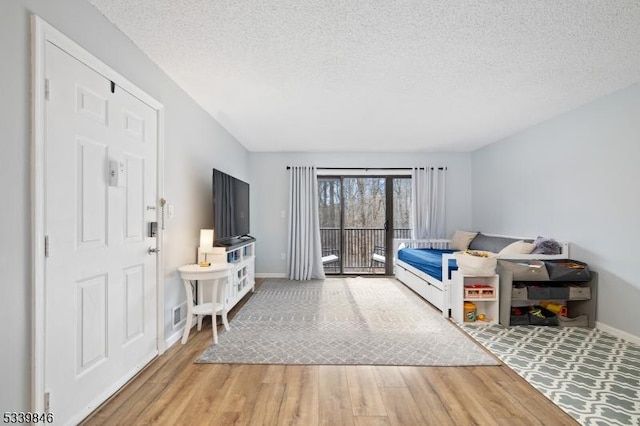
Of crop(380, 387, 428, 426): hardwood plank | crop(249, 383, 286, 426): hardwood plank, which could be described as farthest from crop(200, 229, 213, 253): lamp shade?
crop(380, 387, 428, 426): hardwood plank

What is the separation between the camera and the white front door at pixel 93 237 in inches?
57.2

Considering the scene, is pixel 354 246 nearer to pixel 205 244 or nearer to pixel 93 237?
pixel 205 244

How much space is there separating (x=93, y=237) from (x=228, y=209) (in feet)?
6.26

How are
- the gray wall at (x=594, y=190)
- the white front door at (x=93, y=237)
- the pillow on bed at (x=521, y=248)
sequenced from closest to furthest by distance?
the white front door at (x=93, y=237)
the gray wall at (x=594, y=190)
the pillow on bed at (x=521, y=248)

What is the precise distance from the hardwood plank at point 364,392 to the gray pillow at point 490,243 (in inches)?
121

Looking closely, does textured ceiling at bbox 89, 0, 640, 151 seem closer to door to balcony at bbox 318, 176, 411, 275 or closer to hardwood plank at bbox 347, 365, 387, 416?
door to balcony at bbox 318, 176, 411, 275

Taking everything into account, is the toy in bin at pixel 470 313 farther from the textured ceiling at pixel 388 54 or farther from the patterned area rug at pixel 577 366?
the textured ceiling at pixel 388 54

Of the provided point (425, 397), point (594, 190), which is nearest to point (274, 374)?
point (425, 397)

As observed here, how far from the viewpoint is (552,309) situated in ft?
10.2

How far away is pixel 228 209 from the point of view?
3.59m

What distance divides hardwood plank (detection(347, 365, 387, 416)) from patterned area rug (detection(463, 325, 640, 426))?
1.10 meters

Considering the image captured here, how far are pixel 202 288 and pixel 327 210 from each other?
3.05 m

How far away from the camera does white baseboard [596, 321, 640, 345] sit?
8.58 ft

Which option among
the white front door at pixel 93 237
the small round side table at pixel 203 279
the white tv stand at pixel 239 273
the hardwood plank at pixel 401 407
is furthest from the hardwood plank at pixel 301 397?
the white tv stand at pixel 239 273
